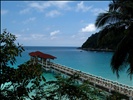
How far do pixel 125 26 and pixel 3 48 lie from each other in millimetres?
6961

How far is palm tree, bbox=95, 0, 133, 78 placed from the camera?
8.43 metres

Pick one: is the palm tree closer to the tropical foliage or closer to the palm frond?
the palm frond

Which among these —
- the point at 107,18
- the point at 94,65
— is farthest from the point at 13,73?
the point at 94,65

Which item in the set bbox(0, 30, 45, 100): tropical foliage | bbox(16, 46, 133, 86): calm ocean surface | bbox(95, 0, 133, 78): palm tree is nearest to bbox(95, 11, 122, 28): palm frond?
bbox(95, 0, 133, 78): palm tree

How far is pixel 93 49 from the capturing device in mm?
117188

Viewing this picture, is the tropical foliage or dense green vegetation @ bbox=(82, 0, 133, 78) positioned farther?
dense green vegetation @ bbox=(82, 0, 133, 78)

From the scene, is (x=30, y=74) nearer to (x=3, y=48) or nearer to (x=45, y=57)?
(x=3, y=48)

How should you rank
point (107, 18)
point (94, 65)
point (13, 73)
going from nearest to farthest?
1. point (13, 73)
2. point (107, 18)
3. point (94, 65)

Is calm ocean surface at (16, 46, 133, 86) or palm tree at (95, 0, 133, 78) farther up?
palm tree at (95, 0, 133, 78)

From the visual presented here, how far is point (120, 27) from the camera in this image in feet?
29.1

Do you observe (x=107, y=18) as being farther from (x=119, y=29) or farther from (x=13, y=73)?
(x=13, y=73)

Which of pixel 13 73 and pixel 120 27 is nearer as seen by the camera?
pixel 13 73

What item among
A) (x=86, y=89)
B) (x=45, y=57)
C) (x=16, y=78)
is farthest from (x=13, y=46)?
(x=45, y=57)

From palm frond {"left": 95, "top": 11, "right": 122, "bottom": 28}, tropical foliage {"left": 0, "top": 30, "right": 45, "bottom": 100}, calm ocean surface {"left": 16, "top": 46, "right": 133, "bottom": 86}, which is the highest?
palm frond {"left": 95, "top": 11, "right": 122, "bottom": 28}
